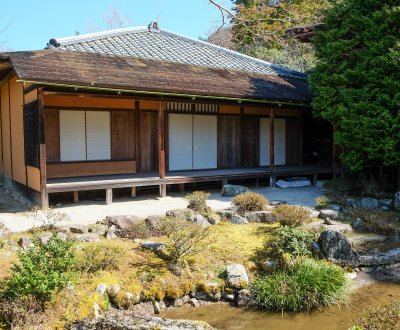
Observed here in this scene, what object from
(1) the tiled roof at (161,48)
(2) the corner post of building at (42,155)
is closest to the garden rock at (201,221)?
(2) the corner post of building at (42,155)

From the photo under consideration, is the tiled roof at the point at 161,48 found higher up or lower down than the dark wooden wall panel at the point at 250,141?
higher up

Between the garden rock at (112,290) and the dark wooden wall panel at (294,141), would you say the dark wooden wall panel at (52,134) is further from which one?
the dark wooden wall panel at (294,141)

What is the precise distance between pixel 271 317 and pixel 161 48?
11.8 m

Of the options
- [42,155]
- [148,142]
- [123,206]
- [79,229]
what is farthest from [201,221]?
[148,142]

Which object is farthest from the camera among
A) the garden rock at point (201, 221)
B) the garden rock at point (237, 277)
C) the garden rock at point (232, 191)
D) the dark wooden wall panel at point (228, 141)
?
the dark wooden wall panel at point (228, 141)

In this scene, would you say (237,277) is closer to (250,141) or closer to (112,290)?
(112,290)

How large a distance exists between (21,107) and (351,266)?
9314 mm

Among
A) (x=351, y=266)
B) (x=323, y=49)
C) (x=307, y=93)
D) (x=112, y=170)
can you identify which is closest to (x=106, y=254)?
(x=351, y=266)

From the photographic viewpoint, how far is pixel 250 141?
1491cm

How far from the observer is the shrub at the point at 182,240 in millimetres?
6445

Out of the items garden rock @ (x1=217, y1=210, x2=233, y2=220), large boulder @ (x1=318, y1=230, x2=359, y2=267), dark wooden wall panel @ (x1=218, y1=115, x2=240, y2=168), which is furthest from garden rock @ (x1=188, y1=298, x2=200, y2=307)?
dark wooden wall panel @ (x1=218, y1=115, x2=240, y2=168)

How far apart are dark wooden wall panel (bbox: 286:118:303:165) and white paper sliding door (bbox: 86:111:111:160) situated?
7.10m

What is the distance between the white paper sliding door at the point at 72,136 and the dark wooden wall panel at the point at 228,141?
4.70m

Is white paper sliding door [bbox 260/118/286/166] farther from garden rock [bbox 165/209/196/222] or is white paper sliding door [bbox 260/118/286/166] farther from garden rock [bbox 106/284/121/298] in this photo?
garden rock [bbox 106/284/121/298]
